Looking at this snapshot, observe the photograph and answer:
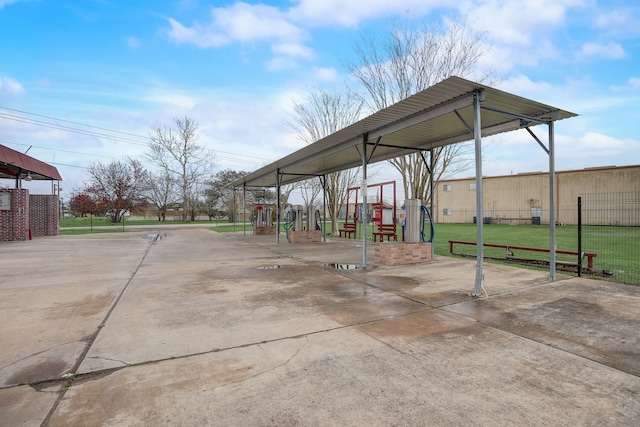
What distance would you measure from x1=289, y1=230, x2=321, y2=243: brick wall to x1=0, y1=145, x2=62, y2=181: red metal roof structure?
464 inches

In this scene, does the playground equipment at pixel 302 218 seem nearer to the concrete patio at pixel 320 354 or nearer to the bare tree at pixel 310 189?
the concrete patio at pixel 320 354

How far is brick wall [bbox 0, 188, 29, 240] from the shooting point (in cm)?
1491

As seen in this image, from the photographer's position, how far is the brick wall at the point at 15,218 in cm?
1491

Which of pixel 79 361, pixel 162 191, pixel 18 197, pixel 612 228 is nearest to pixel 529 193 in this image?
pixel 612 228

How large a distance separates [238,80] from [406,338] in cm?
1648

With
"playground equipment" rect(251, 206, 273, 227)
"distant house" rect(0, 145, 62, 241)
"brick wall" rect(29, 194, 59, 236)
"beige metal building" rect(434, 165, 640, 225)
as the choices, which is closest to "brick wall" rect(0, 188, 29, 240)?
"distant house" rect(0, 145, 62, 241)

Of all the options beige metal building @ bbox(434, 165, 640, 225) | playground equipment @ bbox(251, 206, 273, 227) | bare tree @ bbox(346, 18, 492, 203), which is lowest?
playground equipment @ bbox(251, 206, 273, 227)

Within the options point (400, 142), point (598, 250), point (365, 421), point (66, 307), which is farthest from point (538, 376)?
point (598, 250)

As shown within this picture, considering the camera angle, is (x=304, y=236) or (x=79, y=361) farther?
Result: (x=304, y=236)

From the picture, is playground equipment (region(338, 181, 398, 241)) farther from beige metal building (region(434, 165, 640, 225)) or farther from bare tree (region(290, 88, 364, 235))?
beige metal building (region(434, 165, 640, 225))

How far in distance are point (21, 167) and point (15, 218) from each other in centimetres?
287

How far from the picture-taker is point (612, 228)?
20875mm

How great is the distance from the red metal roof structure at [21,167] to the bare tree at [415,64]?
1503cm

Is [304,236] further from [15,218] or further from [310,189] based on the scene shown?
[310,189]
